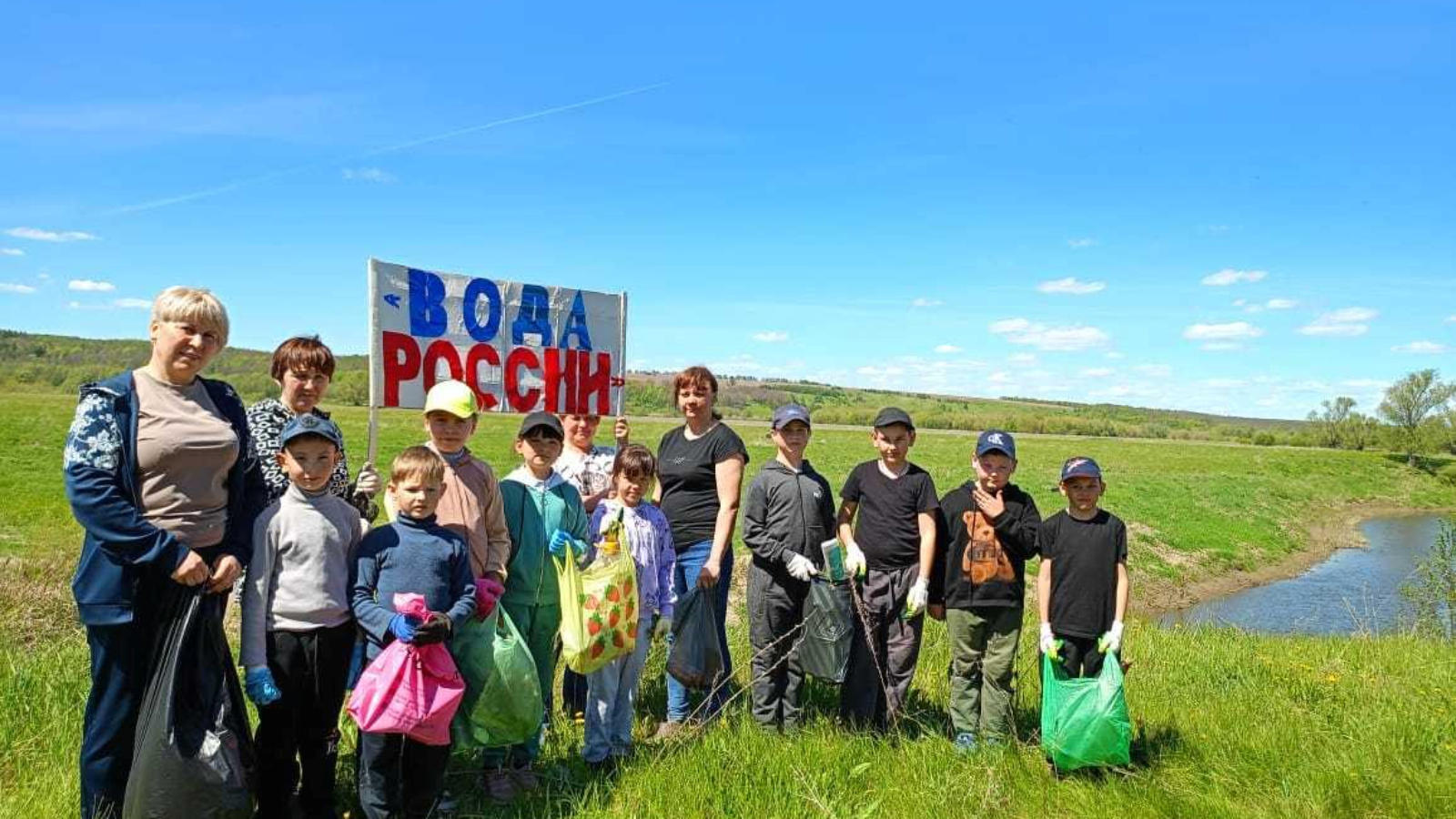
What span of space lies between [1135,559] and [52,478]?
28692 mm

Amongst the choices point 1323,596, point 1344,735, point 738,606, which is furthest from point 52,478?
Answer: point 1323,596

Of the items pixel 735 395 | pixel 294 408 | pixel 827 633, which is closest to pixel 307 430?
pixel 294 408

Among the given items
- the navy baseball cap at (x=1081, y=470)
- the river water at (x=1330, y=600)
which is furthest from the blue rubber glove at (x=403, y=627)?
the river water at (x=1330, y=600)

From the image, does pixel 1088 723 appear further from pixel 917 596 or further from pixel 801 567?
pixel 801 567

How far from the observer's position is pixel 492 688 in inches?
136

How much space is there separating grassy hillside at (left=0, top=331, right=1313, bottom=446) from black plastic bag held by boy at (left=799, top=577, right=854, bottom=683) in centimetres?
4090

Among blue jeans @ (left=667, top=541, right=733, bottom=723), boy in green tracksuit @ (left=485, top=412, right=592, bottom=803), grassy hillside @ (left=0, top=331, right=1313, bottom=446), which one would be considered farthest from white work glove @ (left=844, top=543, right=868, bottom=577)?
grassy hillside @ (left=0, top=331, right=1313, bottom=446)

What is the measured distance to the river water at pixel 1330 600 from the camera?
51.3 ft

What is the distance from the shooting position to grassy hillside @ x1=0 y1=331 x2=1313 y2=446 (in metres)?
74.3

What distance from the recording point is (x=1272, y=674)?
6.71m

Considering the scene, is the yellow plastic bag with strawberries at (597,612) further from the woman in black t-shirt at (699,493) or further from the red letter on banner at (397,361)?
the red letter on banner at (397,361)

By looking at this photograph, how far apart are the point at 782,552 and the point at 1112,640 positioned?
1.77 meters

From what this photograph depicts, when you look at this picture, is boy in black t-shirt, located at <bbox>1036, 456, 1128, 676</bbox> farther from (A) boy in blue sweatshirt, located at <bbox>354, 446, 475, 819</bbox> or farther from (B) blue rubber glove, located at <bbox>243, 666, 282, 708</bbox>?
(B) blue rubber glove, located at <bbox>243, 666, 282, 708</bbox>

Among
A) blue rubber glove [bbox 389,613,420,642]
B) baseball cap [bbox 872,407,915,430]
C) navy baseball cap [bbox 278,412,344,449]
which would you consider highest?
baseball cap [bbox 872,407,915,430]
